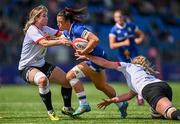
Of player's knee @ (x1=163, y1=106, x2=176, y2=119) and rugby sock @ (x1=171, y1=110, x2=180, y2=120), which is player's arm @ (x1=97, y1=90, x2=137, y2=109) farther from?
rugby sock @ (x1=171, y1=110, x2=180, y2=120)

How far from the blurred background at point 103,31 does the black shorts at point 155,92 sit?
16.4 metres

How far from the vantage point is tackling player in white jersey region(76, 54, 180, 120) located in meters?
12.8

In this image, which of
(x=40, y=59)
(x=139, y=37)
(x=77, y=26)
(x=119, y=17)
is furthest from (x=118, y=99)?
(x=139, y=37)

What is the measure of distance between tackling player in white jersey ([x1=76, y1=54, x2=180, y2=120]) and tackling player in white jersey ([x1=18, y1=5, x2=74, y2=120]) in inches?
37.1

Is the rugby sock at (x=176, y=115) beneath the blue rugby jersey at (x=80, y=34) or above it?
beneath

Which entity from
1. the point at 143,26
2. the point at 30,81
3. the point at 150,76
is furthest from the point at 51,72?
the point at 143,26

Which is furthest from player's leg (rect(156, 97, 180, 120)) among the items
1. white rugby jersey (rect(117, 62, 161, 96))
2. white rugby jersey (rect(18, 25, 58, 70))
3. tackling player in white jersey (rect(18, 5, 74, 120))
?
white rugby jersey (rect(18, 25, 58, 70))

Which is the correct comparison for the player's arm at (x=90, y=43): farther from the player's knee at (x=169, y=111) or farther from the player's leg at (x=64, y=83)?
the player's knee at (x=169, y=111)

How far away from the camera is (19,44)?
30828 millimetres

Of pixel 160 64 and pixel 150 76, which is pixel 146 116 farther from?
pixel 160 64

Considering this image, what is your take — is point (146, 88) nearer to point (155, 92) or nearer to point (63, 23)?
point (155, 92)

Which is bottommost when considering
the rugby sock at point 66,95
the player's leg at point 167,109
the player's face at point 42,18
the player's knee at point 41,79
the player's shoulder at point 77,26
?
the rugby sock at point 66,95

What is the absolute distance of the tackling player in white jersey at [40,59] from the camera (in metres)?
13.7

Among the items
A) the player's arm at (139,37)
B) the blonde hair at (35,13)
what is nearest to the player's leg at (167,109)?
the blonde hair at (35,13)
